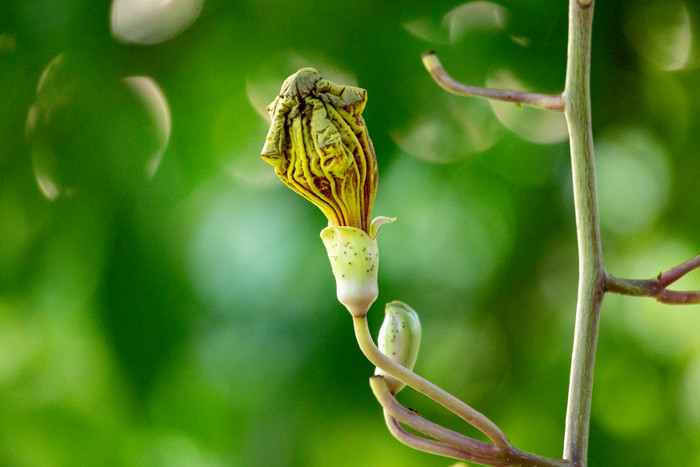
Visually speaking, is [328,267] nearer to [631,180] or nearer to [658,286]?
[631,180]

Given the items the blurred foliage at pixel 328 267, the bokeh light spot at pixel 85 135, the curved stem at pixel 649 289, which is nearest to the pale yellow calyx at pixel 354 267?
the curved stem at pixel 649 289

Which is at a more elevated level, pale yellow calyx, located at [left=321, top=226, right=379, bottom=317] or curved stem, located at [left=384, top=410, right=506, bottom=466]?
pale yellow calyx, located at [left=321, top=226, right=379, bottom=317]

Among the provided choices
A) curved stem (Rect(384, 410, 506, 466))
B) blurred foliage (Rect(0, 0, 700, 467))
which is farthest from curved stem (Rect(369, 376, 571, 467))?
blurred foliage (Rect(0, 0, 700, 467))

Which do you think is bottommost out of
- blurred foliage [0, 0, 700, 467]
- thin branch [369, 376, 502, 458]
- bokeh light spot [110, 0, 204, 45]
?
blurred foliage [0, 0, 700, 467]

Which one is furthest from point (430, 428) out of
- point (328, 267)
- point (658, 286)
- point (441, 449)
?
point (328, 267)

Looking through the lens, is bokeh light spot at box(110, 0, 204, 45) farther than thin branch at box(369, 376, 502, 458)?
Yes

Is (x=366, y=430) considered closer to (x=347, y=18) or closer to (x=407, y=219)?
(x=407, y=219)

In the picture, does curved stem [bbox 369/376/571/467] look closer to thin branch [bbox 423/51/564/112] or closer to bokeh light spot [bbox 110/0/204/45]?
thin branch [bbox 423/51/564/112]

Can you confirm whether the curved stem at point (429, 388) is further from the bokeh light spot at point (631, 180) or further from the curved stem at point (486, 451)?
the bokeh light spot at point (631, 180)

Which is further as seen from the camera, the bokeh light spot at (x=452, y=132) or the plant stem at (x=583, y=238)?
the bokeh light spot at (x=452, y=132)
